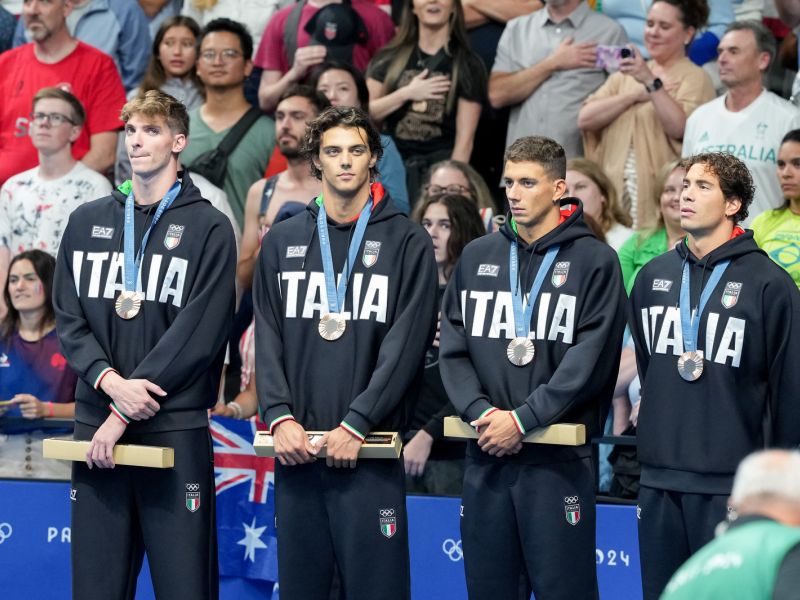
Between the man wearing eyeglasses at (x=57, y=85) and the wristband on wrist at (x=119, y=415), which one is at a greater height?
the man wearing eyeglasses at (x=57, y=85)

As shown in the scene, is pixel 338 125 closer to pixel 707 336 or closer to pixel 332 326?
pixel 332 326

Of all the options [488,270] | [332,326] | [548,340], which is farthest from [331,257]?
[548,340]

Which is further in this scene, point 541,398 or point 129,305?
point 129,305

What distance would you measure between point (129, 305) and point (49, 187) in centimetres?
324

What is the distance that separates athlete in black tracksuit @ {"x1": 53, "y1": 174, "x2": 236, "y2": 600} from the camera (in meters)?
5.96

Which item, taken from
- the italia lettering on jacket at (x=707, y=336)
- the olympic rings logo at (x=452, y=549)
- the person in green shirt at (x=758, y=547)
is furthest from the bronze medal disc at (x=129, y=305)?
the person in green shirt at (x=758, y=547)

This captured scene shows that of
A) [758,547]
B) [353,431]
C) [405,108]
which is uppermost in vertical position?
[405,108]

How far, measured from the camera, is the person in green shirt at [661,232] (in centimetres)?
785

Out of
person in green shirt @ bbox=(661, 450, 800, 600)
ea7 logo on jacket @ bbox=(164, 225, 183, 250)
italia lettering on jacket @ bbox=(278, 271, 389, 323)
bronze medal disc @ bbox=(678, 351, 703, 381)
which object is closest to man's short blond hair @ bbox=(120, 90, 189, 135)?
ea7 logo on jacket @ bbox=(164, 225, 183, 250)

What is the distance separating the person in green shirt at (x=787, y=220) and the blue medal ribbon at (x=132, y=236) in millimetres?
3165

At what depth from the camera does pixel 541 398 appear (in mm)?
5762

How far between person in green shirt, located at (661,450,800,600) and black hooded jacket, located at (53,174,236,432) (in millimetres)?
2777

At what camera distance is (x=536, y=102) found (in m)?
9.46

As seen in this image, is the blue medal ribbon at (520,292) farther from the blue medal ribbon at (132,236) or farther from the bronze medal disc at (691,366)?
the blue medal ribbon at (132,236)
